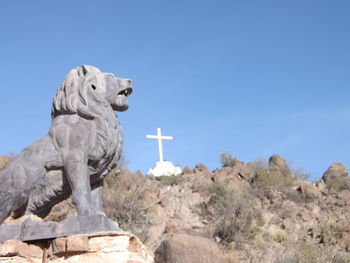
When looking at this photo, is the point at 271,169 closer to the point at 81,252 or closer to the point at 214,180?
the point at 214,180

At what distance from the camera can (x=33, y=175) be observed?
4.95 metres

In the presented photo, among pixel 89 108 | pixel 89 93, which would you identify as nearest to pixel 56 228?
pixel 89 108

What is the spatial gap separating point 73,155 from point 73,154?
1 cm

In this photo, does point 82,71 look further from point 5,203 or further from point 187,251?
point 187,251

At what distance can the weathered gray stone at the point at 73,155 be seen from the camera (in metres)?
4.89

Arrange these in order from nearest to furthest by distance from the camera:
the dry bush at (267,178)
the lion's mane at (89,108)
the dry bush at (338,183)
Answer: the lion's mane at (89,108), the dry bush at (267,178), the dry bush at (338,183)

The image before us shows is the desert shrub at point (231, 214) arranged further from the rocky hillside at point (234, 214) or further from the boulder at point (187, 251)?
the boulder at point (187, 251)

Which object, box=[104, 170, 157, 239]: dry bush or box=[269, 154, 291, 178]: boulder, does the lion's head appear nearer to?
box=[104, 170, 157, 239]: dry bush

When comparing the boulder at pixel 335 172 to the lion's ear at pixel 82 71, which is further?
the boulder at pixel 335 172

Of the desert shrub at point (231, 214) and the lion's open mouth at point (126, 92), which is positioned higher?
the desert shrub at point (231, 214)

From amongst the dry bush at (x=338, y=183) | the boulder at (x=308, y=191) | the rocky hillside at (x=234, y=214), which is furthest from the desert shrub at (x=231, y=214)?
the dry bush at (x=338, y=183)

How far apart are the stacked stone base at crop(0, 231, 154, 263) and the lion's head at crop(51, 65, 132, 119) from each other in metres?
1.22

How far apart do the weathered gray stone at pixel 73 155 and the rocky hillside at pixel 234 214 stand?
7773mm

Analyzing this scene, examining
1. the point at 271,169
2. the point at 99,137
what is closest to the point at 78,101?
the point at 99,137
